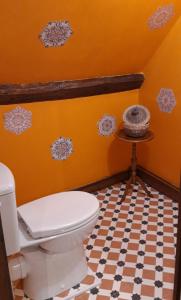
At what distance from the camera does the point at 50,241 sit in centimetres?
163

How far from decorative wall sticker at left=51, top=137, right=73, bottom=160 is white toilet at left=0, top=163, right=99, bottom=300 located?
63 centimetres

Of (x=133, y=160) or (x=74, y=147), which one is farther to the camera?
(x=133, y=160)

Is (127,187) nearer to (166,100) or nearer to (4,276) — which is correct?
(166,100)

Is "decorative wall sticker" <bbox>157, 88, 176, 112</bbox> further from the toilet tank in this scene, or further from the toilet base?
the toilet tank

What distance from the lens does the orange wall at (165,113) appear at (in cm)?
232

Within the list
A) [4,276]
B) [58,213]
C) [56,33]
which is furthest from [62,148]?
[4,276]

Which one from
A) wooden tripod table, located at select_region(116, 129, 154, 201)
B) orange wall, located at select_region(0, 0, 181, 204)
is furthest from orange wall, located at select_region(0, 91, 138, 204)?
wooden tripod table, located at select_region(116, 129, 154, 201)

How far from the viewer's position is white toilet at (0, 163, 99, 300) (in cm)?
162

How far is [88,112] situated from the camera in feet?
8.31

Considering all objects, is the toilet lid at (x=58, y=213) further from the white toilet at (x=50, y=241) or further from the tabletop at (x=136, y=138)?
the tabletop at (x=136, y=138)

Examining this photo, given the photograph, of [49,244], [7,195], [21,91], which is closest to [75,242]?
[49,244]

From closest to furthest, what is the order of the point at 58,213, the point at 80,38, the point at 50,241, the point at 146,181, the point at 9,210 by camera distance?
1. the point at 9,210
2. the point at 50,241
3. the point at 58,213
4. the point at 80,38
5. the point at 146,181

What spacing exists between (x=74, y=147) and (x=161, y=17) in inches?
43.9

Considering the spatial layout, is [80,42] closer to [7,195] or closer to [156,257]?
[7,195]
